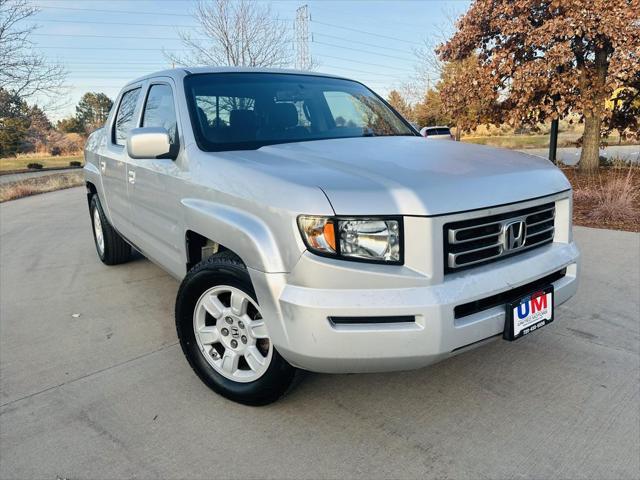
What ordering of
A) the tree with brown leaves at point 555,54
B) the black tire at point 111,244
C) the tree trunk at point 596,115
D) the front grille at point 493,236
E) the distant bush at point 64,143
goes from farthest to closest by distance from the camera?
the distant bush at point 64,143 → the tree trunk at point 596,115 → the tree with brown leaves at point 555,54 → the black tire at point 111,244 → the front grille at point 493,236

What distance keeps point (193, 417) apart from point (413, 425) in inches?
43.4

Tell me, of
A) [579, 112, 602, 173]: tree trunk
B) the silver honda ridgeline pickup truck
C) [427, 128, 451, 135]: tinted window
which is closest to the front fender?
the silver honda ridgeline pickup truck

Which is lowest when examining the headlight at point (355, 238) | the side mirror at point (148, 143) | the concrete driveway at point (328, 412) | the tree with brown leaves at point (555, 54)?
the concrete driveway at point (328, 412)

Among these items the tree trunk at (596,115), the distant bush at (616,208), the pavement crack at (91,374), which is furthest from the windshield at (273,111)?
the tree trunk at (596,115)

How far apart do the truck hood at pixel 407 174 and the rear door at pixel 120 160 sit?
1.70m

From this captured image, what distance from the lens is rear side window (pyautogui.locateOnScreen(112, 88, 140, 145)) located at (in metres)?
4.09

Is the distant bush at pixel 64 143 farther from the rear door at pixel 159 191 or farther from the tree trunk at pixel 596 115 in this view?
the rear door at pixel 159 191

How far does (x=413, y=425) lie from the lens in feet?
8.02

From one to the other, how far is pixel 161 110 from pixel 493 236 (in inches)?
94.4

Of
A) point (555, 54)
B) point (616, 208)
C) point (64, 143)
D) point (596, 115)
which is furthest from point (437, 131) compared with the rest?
point (64, 143)

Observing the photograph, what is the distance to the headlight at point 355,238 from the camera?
6.82ft

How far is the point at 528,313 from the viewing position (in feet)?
7.80

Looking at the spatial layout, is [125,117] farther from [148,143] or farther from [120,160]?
[148,143]

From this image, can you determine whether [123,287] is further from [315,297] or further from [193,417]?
[315,297]
